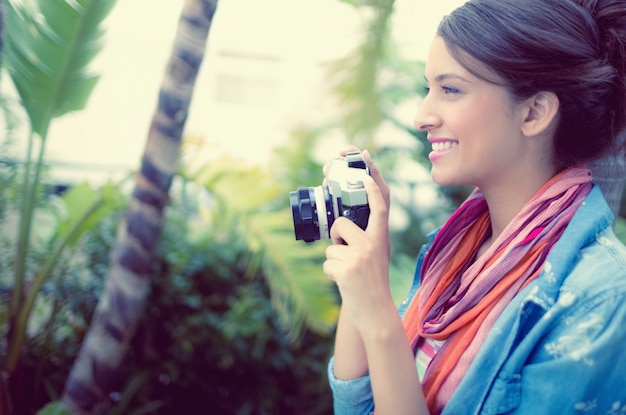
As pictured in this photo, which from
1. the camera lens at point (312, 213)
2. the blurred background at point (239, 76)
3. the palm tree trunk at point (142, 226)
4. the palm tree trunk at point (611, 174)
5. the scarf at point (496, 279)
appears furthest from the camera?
the blurred background at point (239, 76)

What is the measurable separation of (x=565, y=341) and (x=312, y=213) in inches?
17.8

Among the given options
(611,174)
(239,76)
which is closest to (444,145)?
(611,174)

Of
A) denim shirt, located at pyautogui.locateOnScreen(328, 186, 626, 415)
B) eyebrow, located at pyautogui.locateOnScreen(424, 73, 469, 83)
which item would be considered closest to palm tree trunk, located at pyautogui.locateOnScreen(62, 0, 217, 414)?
eyebrow, located at pyautogui.locateOnScreen(424, 73, 469, 83)

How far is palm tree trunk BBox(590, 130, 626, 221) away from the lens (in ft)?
3.88

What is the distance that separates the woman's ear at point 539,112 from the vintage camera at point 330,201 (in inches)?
11.0

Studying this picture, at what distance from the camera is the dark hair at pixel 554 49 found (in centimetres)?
96

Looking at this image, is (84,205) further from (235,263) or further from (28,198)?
(235,263)

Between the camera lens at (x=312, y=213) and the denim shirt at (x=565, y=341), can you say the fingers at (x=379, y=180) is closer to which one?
the camera lens at (x=312, y=213)

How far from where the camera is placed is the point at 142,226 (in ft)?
6.41

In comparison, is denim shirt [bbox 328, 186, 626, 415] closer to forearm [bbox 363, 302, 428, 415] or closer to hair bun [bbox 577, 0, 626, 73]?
forearm [bbox 363, 302, 428, 415]

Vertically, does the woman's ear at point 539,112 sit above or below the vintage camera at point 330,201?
above

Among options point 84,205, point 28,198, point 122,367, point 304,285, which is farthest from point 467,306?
point 122,367

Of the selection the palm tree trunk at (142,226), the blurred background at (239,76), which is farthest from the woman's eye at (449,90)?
the blurred background at (239,76)

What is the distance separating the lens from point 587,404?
0.82 metres
